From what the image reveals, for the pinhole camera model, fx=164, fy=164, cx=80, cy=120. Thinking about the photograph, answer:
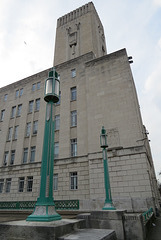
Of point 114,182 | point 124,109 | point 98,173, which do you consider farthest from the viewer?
point 124,109

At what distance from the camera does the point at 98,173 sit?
674 inches

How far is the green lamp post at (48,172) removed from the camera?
345cm

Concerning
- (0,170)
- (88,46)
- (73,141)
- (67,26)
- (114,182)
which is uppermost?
(67,26)

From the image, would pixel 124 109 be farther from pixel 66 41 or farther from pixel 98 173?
pixel 66 41

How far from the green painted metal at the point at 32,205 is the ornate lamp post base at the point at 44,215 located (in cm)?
1518

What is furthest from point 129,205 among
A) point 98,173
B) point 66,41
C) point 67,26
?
point 67,26

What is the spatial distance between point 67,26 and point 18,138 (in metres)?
27.0

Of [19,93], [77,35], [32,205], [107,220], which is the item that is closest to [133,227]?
[107,220]

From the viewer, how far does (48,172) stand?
400 cm

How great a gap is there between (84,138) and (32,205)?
9.67 meters

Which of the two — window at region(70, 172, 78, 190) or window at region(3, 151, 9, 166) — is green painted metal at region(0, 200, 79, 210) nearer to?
window at region(70, 172, 78, 190)

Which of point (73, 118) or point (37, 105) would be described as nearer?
point (73, 118)

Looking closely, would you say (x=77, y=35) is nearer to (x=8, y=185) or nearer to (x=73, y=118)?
(x=73, y=118)

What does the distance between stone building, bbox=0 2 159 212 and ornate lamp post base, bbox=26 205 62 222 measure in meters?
13.3
